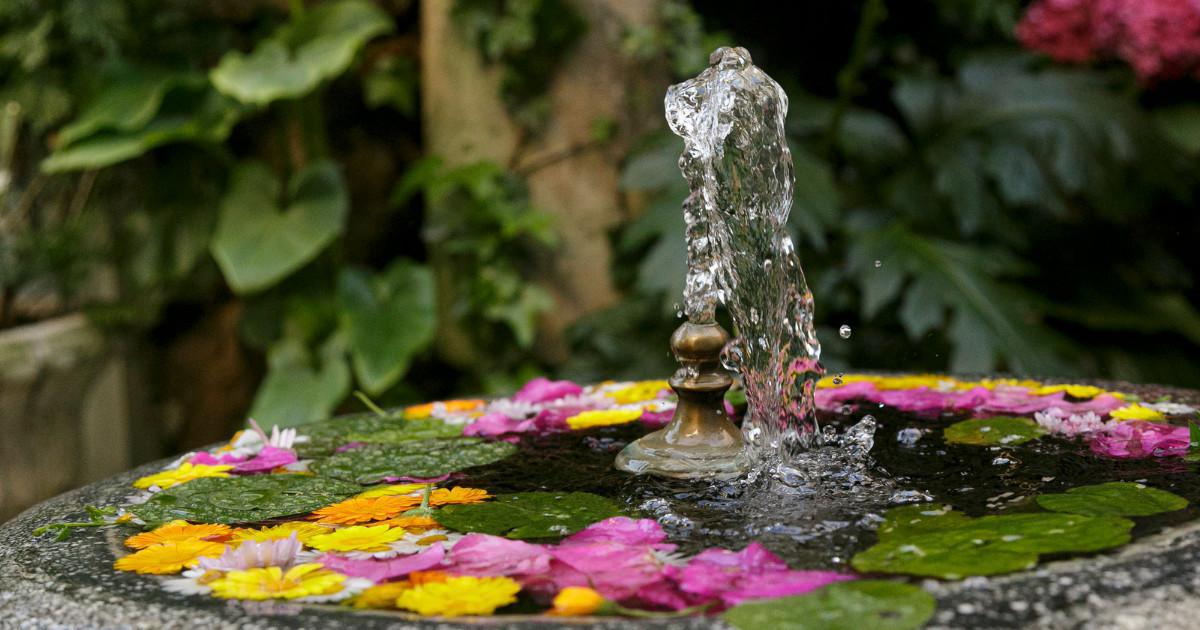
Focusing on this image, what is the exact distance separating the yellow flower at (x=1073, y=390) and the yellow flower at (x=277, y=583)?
0.81m

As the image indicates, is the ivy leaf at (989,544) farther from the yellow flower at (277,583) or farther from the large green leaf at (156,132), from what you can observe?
the large green leaf at (156,132)

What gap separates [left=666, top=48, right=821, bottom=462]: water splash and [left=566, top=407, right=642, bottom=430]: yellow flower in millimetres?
139

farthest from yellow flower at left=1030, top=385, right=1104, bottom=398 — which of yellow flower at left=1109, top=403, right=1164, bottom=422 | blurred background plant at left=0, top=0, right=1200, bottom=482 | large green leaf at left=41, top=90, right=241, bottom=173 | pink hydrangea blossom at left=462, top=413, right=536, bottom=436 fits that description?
large green leaf at left=41, top=90, right=241, bottom=173

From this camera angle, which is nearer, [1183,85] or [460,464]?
[460,464]

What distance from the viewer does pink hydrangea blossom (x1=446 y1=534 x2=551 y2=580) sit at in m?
0.65

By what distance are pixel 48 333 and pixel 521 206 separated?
1.18 m

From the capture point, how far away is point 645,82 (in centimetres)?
289

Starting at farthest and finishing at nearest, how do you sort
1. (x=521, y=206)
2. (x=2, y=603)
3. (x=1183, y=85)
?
1. (x=1183, y=85)
2. (x=521, y=206)
3. (x=2, y=603)

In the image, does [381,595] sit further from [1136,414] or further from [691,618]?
[1136,414]

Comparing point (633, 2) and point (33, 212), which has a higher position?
point (633, 2)

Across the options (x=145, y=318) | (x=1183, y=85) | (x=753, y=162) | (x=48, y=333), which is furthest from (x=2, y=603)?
(x=1183, y=85)

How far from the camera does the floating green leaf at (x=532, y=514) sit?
2.48 ft

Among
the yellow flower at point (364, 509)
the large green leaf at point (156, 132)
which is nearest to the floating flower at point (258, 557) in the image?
the yellow flower at point (364, 509)

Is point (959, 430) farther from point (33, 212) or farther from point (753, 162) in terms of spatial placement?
point (33, 212)
